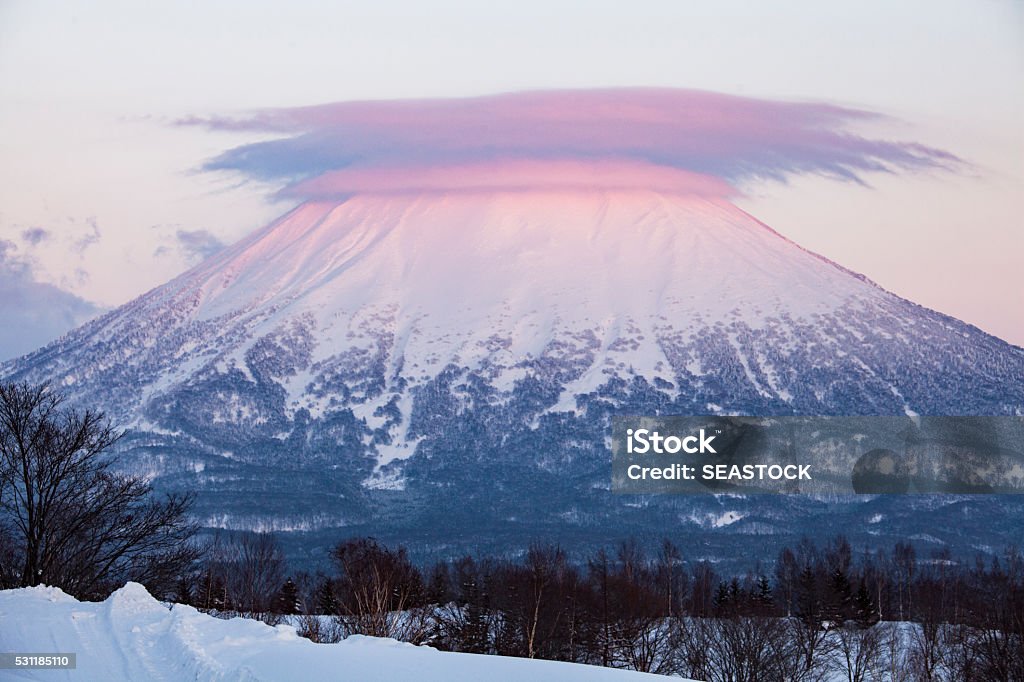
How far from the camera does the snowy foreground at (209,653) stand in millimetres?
18734

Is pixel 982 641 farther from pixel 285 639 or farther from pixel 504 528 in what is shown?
pixel 504 528

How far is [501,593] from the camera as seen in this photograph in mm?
69812

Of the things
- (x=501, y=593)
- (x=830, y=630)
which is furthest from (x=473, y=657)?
(x=830, y=630)

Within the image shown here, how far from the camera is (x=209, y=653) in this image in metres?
19.7

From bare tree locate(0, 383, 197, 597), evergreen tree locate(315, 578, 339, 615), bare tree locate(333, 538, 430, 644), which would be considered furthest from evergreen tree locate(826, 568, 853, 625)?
bare tree locate(0, 383, 197, 597)

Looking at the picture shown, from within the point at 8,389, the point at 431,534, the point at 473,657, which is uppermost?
the point at 8,389

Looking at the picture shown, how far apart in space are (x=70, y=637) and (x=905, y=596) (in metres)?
84.9

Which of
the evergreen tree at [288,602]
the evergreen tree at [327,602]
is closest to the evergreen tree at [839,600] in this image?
the evergreen tree at [327,602]

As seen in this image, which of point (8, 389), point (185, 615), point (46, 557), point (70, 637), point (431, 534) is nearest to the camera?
point (70, 637)

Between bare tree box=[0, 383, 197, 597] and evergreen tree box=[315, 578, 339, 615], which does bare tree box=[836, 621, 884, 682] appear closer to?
evergreen tree box=[315, 578, 339, 615]

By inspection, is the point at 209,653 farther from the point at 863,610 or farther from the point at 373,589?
the point at 863,610

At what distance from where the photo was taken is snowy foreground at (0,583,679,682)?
18.7m

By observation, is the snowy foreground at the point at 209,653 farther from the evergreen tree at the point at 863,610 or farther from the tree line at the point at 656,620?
the evergreen tree at the point at 863,610

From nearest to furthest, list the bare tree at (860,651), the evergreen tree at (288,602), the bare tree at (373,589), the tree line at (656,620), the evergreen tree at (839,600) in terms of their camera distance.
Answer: the bare tree at (373,589)
the tree line at (656,620)
the bare tree at (860,651)
the evergreen tree at (288,602)
the evergreen tree at (839,600)
